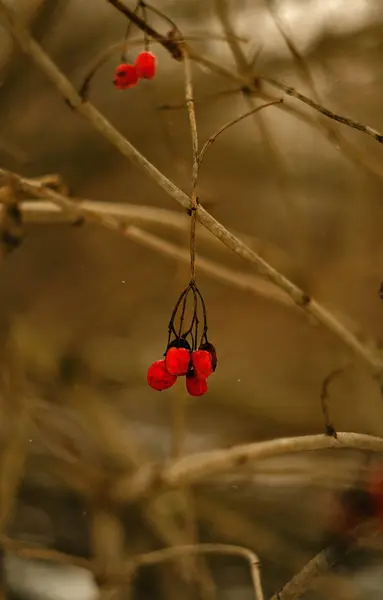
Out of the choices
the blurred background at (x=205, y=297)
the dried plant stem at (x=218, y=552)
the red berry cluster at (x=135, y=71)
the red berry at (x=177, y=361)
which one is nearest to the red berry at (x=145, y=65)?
the red berry cluster at (x=135, y=71)

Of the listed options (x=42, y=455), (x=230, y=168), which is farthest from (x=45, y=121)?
(x=42, y=455)

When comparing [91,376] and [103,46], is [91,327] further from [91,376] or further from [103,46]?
[103,46]

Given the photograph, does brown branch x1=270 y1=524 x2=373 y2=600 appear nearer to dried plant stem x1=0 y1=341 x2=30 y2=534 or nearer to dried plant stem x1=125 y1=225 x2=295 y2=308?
dried plant stem x1=125 y1=225 x2=295 y2=308

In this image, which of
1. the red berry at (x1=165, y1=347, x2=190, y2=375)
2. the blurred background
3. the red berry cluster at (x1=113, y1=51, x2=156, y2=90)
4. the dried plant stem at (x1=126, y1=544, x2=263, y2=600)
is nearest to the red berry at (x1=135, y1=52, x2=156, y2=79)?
the red berry cluster at (x1=113, y1=51, x2=156, y2=90)

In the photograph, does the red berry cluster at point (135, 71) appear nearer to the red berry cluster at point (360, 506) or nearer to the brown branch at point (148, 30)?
the brown branch at point (148, 30)

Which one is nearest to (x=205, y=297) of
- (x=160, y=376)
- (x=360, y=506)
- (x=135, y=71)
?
(x=360, y=506)

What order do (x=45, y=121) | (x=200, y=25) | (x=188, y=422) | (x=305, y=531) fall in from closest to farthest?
(x=200, y=25)
(x=305, y=531)
(x=45, y=121)
(x=188, y=422)
